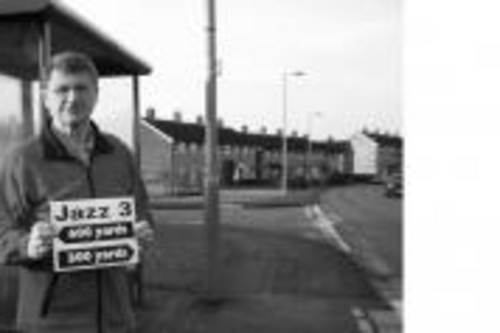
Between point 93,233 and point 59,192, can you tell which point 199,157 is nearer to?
point 93,233

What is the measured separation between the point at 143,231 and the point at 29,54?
4.02 m

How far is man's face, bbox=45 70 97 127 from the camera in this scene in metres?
2.88

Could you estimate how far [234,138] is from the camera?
294ft

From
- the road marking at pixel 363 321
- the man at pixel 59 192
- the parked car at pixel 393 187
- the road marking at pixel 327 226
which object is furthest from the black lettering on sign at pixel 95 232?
the parked car at pixel 393 187

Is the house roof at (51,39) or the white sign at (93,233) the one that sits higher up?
the house roof at (51,39)

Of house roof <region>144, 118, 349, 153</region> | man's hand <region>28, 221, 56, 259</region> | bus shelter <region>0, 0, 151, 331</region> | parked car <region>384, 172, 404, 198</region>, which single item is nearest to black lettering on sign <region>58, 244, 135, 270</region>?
man's hand <region>28, 221, 56, 259</region>

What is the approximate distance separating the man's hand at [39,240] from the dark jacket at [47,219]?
0.09 feet

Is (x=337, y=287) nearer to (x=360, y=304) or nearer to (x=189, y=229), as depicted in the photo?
(x=360, y=304)

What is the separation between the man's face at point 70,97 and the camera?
9.45 feet

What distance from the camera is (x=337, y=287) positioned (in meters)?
10.2

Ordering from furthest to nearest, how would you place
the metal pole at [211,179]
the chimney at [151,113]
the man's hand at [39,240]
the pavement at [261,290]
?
the chimney at [151,113] → the metal pole at [211,179] → the pavement at [261,290] → the man's hand at [39,240]

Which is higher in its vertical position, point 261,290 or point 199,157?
point 199,157

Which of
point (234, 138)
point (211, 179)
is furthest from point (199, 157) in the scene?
point (211, 179)

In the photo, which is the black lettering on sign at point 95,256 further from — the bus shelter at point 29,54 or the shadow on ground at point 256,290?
the shadow on ground at point 256,290
